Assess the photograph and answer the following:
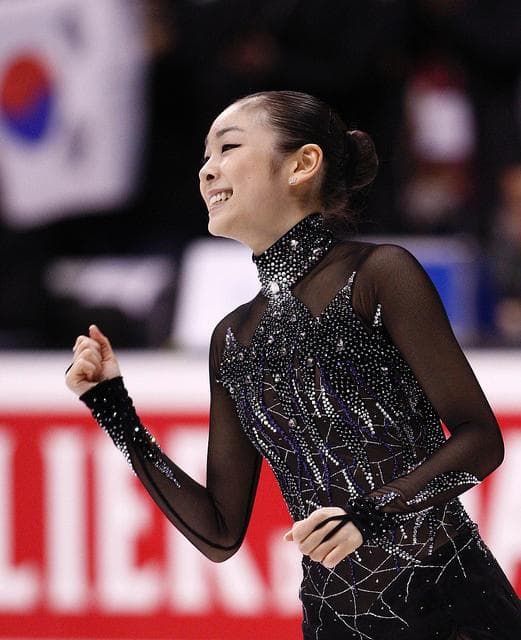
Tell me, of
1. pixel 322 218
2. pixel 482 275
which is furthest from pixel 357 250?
pixel 482 275

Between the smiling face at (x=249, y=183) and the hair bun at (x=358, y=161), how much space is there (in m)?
0.11

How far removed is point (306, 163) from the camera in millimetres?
1785

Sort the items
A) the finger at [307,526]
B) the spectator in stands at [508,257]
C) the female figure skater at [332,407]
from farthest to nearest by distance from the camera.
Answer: the spectator in stands at [508,257] → the female figure skater at [332,407] → the finger at [307,526]

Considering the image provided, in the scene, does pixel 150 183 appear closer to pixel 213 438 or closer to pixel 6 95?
pixel 6 95

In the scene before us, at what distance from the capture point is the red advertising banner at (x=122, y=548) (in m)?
3.53

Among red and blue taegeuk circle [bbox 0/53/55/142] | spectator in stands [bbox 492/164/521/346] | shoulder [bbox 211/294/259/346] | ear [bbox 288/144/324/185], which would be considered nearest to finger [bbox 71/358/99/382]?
shoulder [bbox 211/294/259/346]

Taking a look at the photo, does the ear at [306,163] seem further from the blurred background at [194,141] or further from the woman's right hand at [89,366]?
the blurred background at [194,141]

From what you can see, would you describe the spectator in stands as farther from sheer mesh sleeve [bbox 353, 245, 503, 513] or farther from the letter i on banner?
sheer mesh sleeve [bbox 353, 245, 503, 513]

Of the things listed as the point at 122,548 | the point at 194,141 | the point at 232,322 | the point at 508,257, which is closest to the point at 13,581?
the point at 122,548

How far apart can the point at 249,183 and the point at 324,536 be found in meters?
0.57

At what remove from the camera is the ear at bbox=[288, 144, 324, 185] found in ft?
5.82

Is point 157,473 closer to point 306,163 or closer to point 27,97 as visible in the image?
point 306,163

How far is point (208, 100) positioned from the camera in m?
5.13

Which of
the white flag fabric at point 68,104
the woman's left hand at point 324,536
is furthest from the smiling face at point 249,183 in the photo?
the white flag fabric at point 68,104
